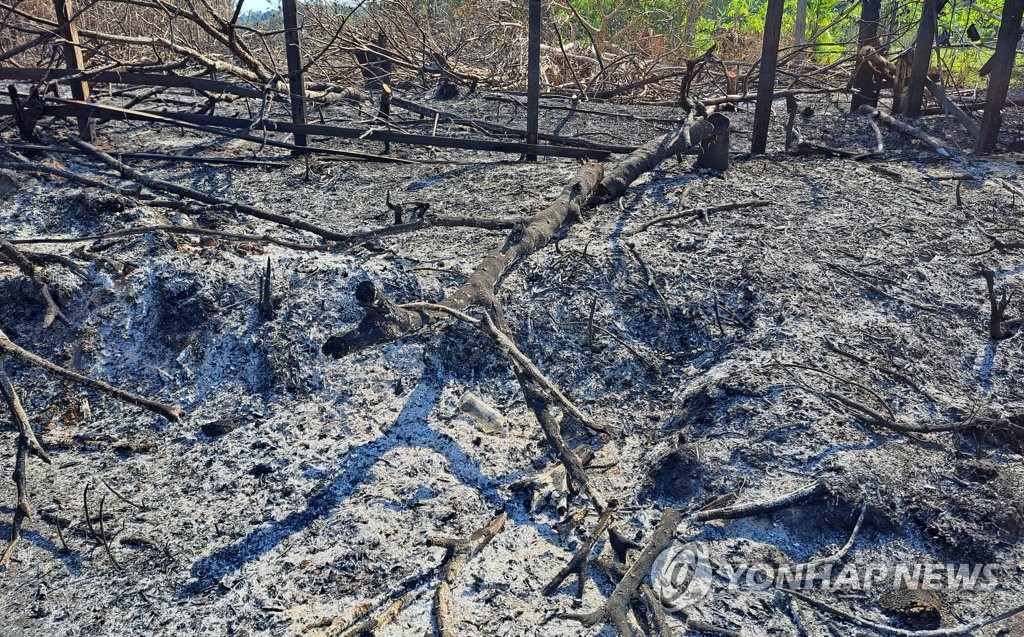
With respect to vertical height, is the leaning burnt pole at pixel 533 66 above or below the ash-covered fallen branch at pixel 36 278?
above

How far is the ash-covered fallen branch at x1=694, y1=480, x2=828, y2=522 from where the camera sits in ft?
8.30

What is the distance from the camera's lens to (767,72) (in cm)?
548

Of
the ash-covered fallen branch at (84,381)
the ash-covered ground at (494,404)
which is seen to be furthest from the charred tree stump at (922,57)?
Result: the ash-covered fallen branch at (84,381)

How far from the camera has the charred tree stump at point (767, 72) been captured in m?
5.32

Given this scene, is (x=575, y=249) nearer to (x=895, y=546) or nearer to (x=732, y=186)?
(x=732, y=186)

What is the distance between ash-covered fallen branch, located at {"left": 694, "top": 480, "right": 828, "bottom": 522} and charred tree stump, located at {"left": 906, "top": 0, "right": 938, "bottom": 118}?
17.7ft

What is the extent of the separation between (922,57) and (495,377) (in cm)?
555

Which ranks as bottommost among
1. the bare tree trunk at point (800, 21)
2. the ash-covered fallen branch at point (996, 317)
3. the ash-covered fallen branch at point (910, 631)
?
the ash-covered fallen branch at point (910, 631)

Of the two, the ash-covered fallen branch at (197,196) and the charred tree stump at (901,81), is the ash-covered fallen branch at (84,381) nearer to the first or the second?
the ash-covered fallen branch at (197,196)

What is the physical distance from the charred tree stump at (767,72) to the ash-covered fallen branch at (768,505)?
12.2 ft

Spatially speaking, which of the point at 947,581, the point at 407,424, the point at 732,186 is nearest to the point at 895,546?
the point at 947,581

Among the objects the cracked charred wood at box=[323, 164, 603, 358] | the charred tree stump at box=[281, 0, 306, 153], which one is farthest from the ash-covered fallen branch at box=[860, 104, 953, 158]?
the charred tree stump at box=[281, 0, 306, 153]

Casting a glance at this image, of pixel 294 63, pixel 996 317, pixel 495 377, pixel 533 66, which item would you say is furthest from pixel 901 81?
pixel 495 377

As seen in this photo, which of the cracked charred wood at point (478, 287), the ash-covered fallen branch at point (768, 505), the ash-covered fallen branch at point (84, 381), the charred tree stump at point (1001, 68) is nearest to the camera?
the cracked charred wood at point (478, 287)
